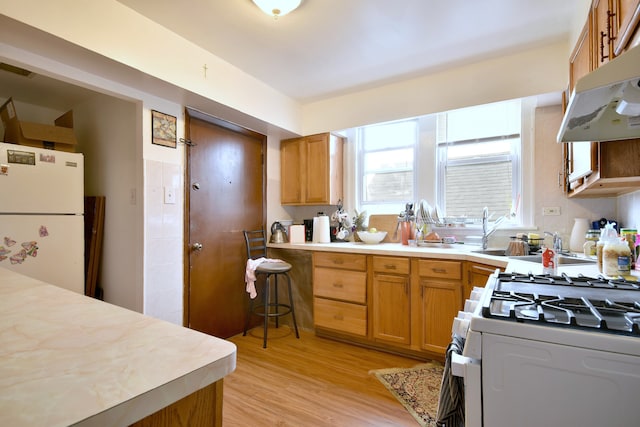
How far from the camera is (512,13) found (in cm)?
193

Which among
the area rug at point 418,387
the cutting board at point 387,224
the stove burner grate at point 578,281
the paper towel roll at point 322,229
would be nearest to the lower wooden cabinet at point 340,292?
the paper towel roll at point 322,229

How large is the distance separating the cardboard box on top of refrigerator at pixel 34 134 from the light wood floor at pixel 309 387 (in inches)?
88.1

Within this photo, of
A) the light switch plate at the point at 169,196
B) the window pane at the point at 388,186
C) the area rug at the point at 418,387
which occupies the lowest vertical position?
the area rug at the point at 418,387

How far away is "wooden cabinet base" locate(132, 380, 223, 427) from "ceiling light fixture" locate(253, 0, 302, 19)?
6.33 feet

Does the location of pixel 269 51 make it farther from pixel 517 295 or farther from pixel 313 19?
pixel 517 295

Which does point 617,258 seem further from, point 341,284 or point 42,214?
point 42,214

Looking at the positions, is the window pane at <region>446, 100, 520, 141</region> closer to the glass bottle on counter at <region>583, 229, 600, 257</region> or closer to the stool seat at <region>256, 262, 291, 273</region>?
the glass bottle on counter at <region>583, 229, 600, 257</region>

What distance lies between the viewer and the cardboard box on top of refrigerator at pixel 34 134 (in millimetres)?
2342

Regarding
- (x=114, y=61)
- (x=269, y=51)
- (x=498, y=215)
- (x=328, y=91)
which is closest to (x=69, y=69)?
(x=114, y=61)

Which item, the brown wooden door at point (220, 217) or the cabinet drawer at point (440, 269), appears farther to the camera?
the brown wooden door at point (220, 217)

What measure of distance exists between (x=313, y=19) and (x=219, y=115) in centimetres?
121

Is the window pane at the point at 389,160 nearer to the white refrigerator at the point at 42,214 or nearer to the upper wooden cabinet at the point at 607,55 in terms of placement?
the upper wooden cabinet at the point at 607,55

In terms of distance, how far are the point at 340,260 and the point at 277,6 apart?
1.98 m

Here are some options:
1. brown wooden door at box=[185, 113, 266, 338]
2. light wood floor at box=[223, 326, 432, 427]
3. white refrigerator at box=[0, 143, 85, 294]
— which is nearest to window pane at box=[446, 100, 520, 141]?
brown wooden door at box=[185, 113, 266, 338]
